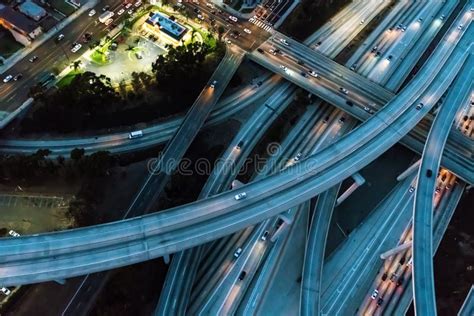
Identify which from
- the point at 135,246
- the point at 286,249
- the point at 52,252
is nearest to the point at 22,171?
the point at 52,252

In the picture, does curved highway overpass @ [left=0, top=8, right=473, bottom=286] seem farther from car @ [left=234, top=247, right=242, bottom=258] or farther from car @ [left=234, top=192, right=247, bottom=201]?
car @ [left=234, top=247, right=242, bottom=258]

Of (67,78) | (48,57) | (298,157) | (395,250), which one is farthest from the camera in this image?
(48,57)

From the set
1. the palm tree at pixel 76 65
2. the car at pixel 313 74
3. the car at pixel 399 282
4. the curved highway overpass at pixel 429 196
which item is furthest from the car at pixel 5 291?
the car at pixel 313 74

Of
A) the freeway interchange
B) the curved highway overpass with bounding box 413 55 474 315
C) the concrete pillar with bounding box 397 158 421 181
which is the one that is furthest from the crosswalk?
the concrete pillar with bounding box 397 158 421 181

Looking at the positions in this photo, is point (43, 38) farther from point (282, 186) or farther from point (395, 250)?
point (395, 250)

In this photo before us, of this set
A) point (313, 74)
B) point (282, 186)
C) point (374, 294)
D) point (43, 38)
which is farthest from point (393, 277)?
point (43, 38)

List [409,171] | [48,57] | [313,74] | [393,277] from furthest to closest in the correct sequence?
[48,57] < [313,74] < [409,171] < [393,277]
